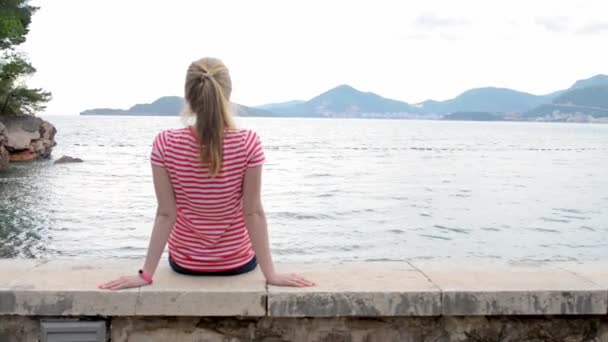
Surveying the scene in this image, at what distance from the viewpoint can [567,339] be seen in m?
3.46

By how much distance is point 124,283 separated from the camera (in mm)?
3248

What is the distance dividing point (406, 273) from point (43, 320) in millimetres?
1922

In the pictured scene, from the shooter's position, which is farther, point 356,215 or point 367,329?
point 356,215

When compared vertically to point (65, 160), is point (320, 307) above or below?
above

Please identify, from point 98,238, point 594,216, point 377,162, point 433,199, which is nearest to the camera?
point 98,238

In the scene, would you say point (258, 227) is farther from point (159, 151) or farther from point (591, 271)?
point (591, 271)

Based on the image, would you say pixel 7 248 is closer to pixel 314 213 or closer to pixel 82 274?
pixel 314 213

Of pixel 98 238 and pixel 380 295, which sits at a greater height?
Answer: pixel 380 295

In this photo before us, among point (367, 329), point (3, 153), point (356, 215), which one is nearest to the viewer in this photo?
point (367, 329)

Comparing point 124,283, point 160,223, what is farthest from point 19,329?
Answer: point 160,223

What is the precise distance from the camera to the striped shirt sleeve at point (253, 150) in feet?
10.8

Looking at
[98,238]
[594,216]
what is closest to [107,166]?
[98,238]

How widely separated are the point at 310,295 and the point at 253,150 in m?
0.78

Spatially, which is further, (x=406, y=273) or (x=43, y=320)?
(x=406, y=273)
